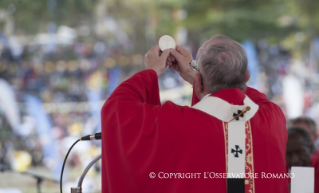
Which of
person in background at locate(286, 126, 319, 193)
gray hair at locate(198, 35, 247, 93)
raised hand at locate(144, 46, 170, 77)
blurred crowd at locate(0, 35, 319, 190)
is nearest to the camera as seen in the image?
gray hair at locate(198, 35, 247, 93)

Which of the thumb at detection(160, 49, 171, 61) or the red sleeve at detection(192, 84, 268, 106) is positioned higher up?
the thumb at detection(160, 49, 171, 61)

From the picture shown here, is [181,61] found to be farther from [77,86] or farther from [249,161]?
[77,86]

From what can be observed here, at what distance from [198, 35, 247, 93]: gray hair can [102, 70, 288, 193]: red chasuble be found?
0.12ft

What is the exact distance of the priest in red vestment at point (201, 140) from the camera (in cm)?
150

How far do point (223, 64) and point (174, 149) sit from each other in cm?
32

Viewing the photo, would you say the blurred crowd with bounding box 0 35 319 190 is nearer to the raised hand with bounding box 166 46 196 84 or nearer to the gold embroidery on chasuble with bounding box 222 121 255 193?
the raised hand with bounding box 166 46 196 84

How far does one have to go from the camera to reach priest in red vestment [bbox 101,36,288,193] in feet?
4.92

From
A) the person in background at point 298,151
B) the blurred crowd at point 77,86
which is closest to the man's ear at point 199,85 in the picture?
the person in background at point 298,151

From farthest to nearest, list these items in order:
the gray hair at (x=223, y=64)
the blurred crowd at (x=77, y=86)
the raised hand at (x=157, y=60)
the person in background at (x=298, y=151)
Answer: the blurred crowd at (x=77, y=86)
the person in background at (x=298, y=151)
the raised hand at (x=157, y=60)
the gray hair at (x=223, y=64)

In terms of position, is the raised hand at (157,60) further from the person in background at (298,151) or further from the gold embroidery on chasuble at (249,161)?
the person in background at (298,151)

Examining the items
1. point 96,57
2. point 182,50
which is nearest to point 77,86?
point 96,57

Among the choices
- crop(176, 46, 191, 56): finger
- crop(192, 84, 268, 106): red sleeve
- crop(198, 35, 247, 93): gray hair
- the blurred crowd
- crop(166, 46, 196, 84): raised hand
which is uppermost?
the blurred crowd

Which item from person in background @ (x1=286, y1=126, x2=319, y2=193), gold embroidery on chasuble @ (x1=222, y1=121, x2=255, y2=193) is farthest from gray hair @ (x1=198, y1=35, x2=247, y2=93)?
person in background @ (x1=286, y1=126, x2=319, y2=193)

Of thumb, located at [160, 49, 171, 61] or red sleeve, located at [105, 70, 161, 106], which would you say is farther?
thumb, located at [160, 49, 171, 61]
